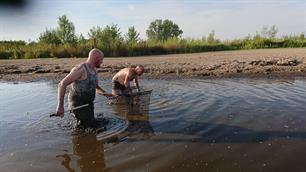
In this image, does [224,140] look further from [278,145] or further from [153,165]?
[153,165]

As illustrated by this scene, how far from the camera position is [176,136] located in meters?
7.30

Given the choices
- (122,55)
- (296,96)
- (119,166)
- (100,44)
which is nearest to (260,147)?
(119,166)

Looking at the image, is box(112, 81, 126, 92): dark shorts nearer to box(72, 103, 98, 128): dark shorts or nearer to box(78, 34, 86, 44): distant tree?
box(72, 103, 98, 128): dark shorts

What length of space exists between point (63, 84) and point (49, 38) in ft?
114

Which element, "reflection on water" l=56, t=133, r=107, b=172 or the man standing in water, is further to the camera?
the man standing in water

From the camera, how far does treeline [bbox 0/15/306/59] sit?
92.0 feet

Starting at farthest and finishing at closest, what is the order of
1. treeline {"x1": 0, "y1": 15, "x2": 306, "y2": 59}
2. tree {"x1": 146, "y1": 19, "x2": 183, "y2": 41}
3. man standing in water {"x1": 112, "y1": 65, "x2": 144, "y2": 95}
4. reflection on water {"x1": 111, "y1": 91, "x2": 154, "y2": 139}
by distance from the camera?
tree {"x1": 146, "y1": 19, "x2": 183, "y2": 41} → treeline {"x1": 0, "y1": 15, "x2": 306, "y2": 59} → man standing in water {"x1": 112, "y1": 65, "x2": 144, "y2": 95} → reflection on water {"x1": 111, "y1": 91, "x2": 154, "y2": 139}

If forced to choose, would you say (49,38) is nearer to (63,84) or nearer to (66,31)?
(66,31)

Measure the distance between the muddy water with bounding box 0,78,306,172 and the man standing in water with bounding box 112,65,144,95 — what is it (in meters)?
0.56

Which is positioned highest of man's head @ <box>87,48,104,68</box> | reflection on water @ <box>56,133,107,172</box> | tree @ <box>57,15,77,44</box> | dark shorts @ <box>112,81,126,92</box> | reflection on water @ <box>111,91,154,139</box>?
tree @ <box>57,15,77,44</box>

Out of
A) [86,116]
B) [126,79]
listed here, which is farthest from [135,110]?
[86,116]

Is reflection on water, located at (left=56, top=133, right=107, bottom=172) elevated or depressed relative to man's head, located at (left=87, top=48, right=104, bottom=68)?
depressed

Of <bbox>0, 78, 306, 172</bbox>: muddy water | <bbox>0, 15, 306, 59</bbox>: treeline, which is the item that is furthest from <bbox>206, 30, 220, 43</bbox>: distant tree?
<bbox>0, 78, 306, 172</bbox>: muddy water

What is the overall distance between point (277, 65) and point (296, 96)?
641cm
